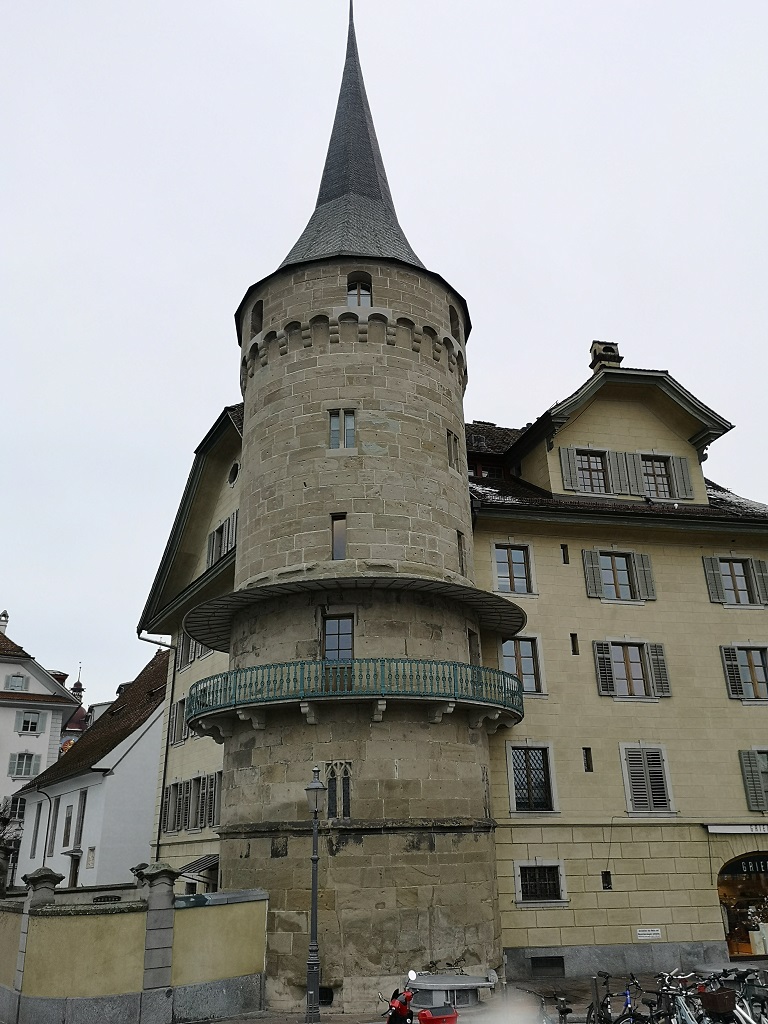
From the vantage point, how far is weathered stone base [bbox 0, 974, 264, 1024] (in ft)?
47.9

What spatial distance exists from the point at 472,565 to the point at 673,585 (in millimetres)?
6857

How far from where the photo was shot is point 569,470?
84.8 ft

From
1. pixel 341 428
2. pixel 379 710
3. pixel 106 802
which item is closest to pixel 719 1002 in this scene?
pixel 379 710

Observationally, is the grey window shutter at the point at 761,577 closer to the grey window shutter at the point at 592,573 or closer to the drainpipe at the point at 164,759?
the grey window shutter at the point at 592,573

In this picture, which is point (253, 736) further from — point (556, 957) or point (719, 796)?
point (719, 796)

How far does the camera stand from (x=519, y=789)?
70.6 feet

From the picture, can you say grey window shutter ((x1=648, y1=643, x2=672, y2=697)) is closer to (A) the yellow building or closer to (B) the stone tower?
(A) the yellow building

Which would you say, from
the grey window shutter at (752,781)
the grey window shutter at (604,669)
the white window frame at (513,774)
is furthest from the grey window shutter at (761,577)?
the white window frame at (513,774)

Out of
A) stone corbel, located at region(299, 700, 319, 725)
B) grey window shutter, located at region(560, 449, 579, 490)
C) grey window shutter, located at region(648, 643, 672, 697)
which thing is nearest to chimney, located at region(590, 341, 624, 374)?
grey window shutter, located at region(560, 449, 579, 490)

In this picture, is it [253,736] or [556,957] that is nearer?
[253,736]

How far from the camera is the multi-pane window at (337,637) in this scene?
729 inches

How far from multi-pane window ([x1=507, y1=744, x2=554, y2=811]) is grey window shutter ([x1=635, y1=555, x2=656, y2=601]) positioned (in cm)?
538

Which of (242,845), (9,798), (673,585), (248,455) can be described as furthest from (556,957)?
(9,798)

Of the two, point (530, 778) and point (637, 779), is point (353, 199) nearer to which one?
point (530, 778)
